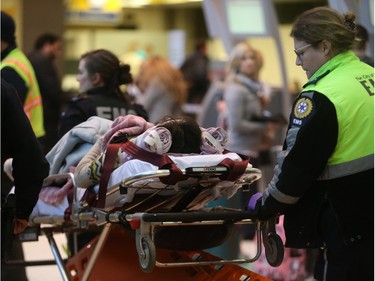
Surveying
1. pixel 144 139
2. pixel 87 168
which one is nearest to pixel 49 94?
pixel 87 168

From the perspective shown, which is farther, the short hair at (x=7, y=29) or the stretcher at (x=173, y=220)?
the short hair at (x=7, y=29)

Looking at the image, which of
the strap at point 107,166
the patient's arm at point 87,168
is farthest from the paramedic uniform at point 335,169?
the patient's arm at point 87,168

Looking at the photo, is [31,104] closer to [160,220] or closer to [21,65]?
[21,65]

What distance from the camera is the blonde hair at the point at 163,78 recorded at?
1141 cm

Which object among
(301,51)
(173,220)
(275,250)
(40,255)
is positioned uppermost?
(301,51)

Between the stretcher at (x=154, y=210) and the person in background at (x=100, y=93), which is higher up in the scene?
the person in background at (x=100, y=93)

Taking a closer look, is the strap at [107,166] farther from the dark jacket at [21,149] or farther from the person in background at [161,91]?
the person in background at [161,91]

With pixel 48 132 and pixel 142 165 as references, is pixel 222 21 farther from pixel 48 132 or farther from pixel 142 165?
pixel 142 165

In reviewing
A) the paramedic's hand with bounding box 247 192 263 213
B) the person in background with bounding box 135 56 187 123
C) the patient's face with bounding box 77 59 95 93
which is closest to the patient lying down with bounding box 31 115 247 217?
the paramedic's hand with bounding box 247 192 263 213

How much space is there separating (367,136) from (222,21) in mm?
6451

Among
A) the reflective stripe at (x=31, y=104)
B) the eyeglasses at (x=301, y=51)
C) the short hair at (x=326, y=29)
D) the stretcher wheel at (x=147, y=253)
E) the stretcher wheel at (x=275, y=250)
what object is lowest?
the stretcher wheel at (x=275, y=250)

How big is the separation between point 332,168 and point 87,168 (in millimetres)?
1340

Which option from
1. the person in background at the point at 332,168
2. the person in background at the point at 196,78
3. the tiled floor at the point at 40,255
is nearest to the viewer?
the person in background at the point at 332,168

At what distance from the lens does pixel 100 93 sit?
6.49 meters
